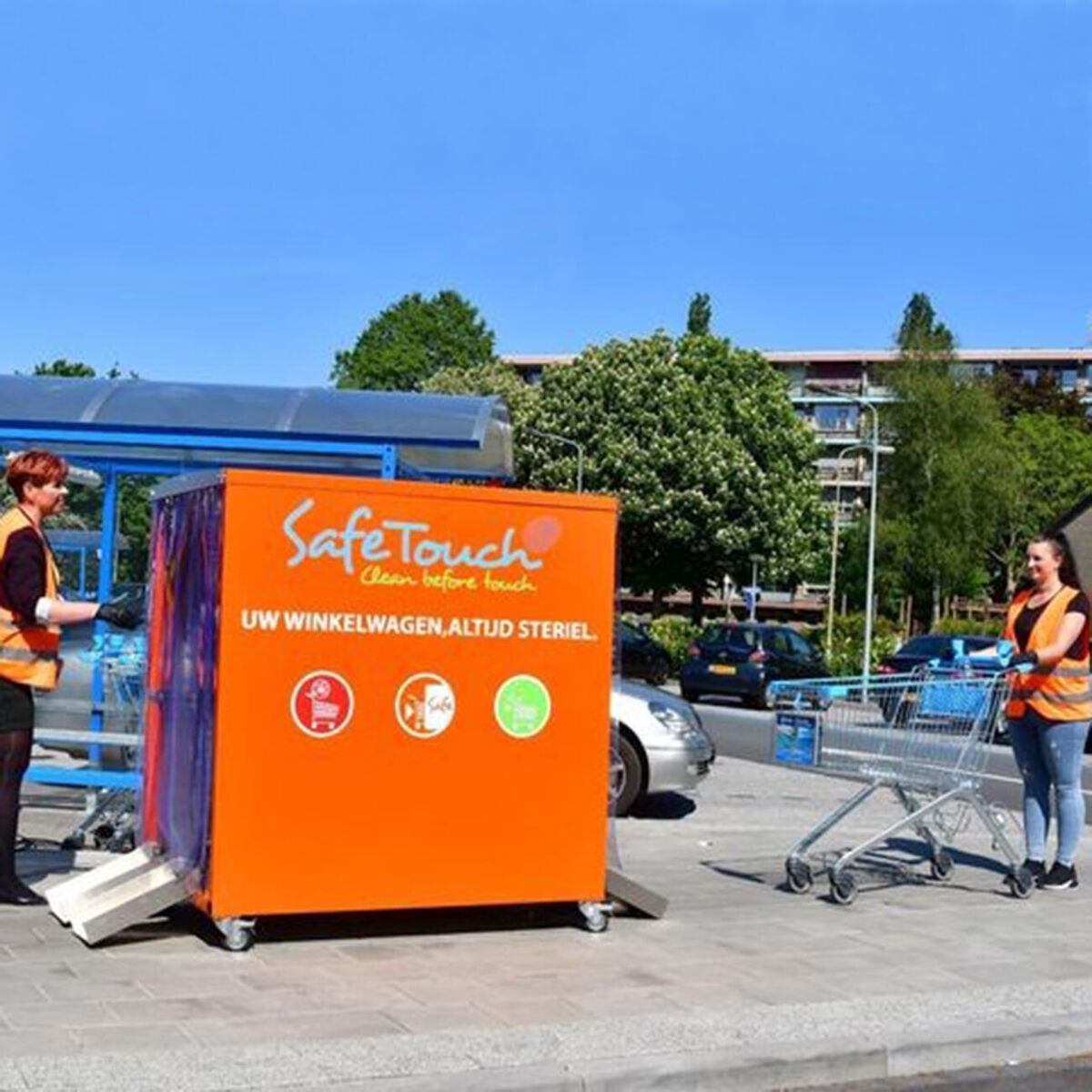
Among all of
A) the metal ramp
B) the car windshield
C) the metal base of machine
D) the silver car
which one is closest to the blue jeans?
the metal base of machine

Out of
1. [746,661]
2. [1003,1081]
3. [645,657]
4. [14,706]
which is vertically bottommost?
[645,657]

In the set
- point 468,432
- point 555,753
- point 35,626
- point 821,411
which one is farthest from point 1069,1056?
point 821,411

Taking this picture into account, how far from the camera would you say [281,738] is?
680 cm

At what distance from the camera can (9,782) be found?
7340 millimetres

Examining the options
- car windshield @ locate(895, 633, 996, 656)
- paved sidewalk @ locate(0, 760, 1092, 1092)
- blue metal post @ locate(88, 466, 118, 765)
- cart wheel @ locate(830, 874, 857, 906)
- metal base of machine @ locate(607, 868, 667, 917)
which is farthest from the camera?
car windshield @ locate(895, 633, 996, 656)

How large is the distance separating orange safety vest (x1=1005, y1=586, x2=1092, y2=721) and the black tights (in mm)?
5182

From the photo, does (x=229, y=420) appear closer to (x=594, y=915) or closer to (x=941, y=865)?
(x=594, y=915)

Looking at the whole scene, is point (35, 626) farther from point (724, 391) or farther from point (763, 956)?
point (724, 391)

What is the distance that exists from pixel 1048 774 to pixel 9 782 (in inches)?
218

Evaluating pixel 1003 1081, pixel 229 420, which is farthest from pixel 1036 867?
pixel 229 420

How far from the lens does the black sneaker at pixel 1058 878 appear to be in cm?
923

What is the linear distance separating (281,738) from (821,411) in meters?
106

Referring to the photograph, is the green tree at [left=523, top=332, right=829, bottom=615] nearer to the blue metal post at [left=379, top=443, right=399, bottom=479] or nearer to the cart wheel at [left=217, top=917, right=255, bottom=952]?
the blue metal post at [left=379, top=443, right=399, bottom=479]

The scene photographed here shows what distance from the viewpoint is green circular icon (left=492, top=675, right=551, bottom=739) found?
723 centimetres
